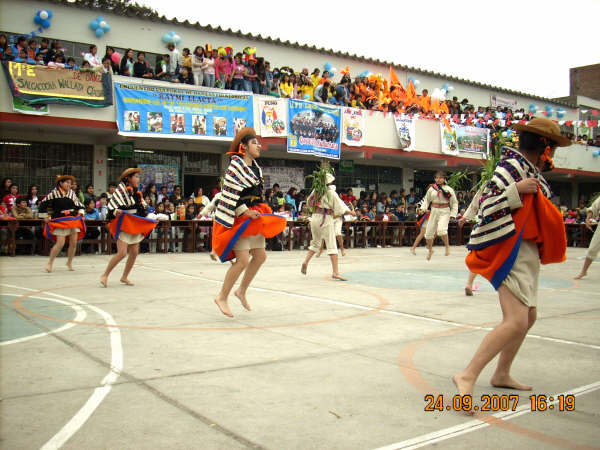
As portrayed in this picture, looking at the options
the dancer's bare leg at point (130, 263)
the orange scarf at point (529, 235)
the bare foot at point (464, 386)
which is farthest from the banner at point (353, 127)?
the bare foot at point (464, 386)

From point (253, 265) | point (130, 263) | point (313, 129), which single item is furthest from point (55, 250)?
point (313, 129)

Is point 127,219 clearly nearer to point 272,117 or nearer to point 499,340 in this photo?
point 499,340

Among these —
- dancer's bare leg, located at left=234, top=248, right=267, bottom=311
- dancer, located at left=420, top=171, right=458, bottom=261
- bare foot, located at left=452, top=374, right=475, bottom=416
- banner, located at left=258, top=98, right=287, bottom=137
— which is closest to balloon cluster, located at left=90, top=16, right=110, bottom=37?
banner, located at left=258, top=98, right=287, bottom=137

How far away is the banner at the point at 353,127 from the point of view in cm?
2161

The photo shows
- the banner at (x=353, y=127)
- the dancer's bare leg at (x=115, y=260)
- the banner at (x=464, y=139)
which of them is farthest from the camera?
the banner at (x=464, y=139)

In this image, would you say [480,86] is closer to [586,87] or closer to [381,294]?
[586,87]

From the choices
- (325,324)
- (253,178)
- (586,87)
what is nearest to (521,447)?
(325,324)

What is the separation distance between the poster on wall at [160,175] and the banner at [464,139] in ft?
37.9

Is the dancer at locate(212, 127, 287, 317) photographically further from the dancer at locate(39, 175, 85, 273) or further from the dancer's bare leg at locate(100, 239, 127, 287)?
the dancer at locate(39, 175, 85, 273)

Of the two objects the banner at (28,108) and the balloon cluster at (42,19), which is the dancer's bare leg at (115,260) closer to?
the banner at (28,108)

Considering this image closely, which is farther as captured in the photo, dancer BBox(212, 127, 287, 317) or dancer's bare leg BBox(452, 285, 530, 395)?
dancer BBox(212, 127, 287, 317)

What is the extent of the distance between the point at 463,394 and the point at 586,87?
146ft

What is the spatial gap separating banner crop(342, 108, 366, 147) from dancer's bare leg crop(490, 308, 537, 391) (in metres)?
18.1

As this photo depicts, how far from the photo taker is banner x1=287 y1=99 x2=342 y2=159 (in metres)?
20.1
